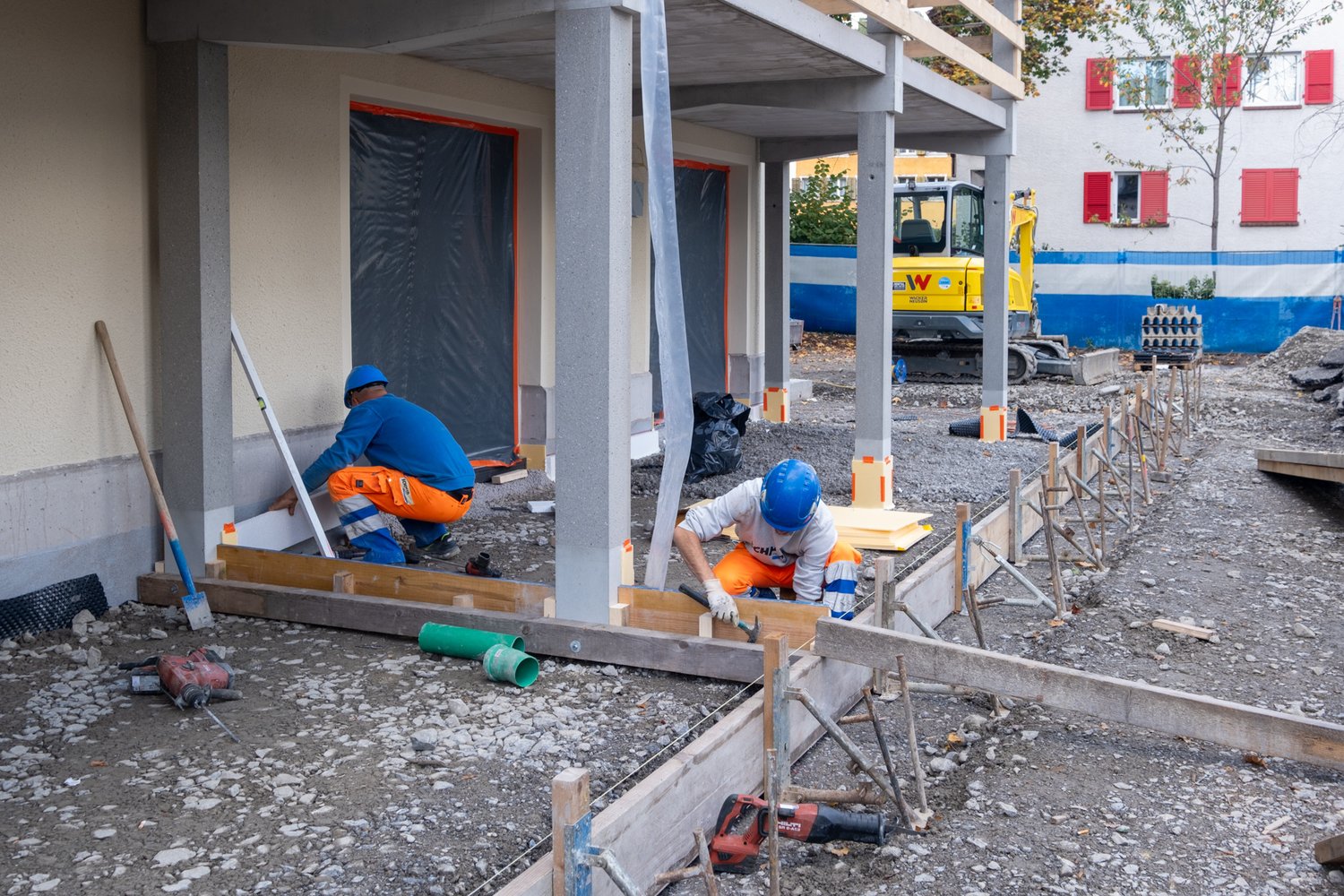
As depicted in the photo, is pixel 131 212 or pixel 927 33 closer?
pixel 131 212

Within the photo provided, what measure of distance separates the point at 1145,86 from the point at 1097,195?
2642mm

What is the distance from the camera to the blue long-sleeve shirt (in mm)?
7484

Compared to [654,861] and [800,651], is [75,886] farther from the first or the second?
[800,651]

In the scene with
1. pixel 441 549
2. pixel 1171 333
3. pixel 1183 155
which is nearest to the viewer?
pixel 441 549

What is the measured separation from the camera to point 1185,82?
A: 28828 millimetres

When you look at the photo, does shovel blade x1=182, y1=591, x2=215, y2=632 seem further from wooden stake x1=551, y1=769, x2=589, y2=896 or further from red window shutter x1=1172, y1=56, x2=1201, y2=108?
red window shutter x1=1172, y1=56, x2=1201, y2=108

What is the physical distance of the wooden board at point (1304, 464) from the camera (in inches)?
447

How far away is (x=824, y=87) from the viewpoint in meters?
9.61

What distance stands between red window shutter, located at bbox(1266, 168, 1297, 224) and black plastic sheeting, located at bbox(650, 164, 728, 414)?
65.1 feet

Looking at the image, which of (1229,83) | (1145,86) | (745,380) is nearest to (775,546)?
(745,380)

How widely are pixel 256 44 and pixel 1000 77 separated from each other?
7922mm

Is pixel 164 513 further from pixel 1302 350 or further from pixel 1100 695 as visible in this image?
pixel 1302 350

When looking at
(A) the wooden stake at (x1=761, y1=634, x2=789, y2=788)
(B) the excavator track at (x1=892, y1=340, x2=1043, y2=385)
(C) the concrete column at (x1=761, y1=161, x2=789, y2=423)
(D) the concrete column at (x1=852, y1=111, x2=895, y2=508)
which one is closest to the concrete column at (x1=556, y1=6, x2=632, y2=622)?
(A) the wooden stake at (x1=761, y1=634, x2=789, y2=788)

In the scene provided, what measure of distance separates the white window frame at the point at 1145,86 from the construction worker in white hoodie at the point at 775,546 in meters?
25.6
